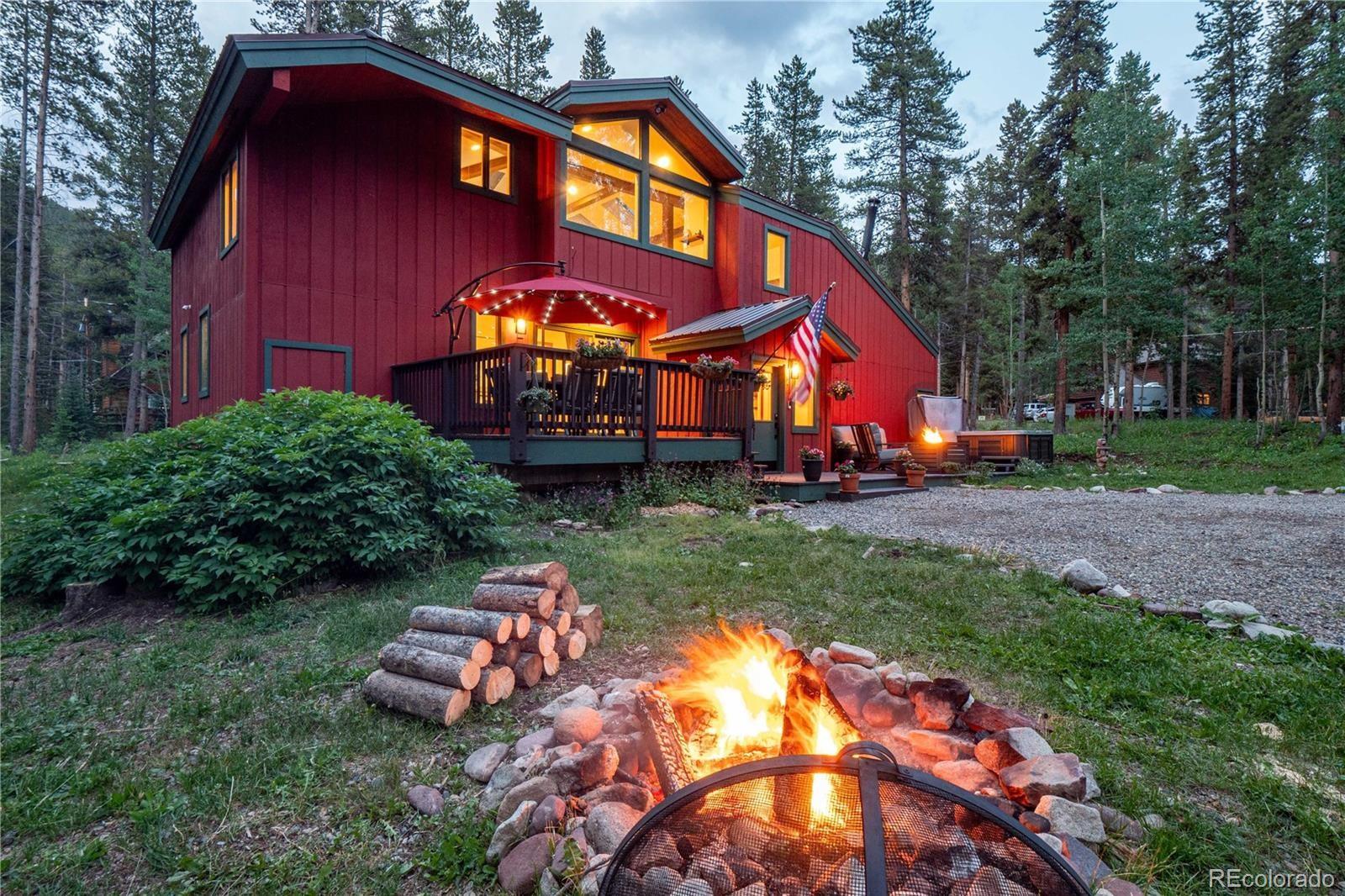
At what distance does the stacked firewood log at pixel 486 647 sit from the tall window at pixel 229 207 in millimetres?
7849

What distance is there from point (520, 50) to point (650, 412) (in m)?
21.3

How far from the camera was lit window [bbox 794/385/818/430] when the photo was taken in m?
11.7

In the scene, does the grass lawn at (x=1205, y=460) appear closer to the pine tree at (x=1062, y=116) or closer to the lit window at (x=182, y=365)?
the pine tree at (x=1062, y=116)

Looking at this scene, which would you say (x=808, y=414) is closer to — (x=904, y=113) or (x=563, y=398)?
(x=563, y=398)

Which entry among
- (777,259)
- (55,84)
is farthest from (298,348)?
(55,84)

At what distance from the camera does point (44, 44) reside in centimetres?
1758

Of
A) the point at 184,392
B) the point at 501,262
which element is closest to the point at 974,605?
the point at 501,262

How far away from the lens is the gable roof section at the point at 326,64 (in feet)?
21.9

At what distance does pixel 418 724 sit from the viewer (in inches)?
94.0

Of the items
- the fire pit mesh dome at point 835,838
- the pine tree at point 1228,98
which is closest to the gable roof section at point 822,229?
the pine tree at point 1228,98

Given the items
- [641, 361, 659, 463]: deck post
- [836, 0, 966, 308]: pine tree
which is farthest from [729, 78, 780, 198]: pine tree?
[641, 361, 659, 463]: deck post

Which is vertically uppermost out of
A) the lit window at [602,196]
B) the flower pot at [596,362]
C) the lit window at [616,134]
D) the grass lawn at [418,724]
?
the lit window at [616,134]

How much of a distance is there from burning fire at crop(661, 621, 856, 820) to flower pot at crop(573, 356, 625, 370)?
5171mm

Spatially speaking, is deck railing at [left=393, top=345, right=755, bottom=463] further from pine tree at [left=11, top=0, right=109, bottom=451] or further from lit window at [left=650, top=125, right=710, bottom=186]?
pine tree at [left=11, top=0, right=109, bottom=451]
